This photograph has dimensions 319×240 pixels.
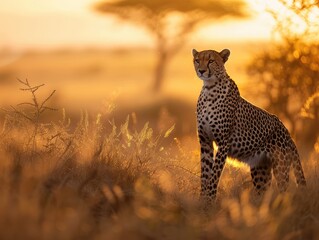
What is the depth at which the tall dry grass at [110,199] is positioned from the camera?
3717 millimetres

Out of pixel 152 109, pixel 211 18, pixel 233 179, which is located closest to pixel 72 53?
pixel 211 18

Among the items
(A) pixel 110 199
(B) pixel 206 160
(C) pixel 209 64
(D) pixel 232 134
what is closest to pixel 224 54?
(C) pixel 209 64

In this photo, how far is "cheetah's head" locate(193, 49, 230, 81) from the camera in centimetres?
606

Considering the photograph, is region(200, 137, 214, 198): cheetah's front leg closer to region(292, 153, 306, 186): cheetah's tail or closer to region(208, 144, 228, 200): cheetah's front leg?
region(208, 144, 228, 200): cheetah's front leg

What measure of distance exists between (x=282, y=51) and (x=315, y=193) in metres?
6.51

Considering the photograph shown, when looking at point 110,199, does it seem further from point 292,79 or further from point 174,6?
point 174,6

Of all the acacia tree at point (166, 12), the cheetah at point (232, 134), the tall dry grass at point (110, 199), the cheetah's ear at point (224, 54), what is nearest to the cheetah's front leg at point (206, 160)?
the cheetah at point (232, 134)

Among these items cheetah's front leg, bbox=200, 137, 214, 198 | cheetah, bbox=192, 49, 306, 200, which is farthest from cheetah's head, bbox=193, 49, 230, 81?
cheetah's front leg, bbox=200, 137, 214, 198

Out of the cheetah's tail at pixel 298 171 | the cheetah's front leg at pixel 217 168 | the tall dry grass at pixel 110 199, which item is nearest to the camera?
the tall dry grass at pixel 110 199

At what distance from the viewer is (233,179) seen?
6.23 m

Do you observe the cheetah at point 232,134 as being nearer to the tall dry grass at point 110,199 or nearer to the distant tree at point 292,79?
the tall dry grass at point 110,199

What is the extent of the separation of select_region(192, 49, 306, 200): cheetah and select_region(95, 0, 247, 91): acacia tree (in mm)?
17601

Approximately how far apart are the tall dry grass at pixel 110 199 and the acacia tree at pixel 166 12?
1809 cm

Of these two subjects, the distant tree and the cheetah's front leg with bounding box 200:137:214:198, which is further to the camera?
the distant tree
